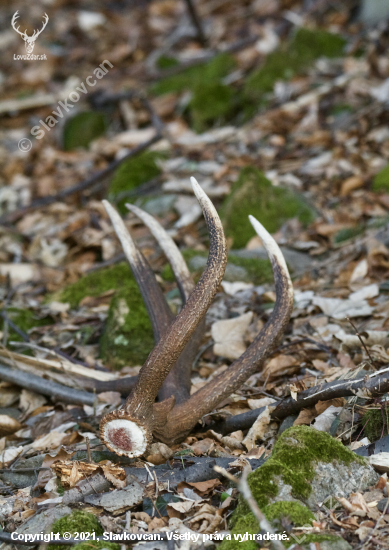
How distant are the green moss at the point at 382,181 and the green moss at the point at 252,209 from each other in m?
0.69

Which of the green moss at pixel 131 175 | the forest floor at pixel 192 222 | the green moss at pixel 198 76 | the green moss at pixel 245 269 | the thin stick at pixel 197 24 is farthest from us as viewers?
the thin stick at pixel 197 24

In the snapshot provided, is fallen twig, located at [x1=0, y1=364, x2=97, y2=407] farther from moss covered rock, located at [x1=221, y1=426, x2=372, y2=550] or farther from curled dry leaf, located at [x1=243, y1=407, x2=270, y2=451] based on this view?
moss covered rock, located at [x1=221, y1=426, x2=372, y2=550]

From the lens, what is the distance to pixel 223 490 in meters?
2.62

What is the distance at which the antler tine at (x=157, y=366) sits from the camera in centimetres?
269

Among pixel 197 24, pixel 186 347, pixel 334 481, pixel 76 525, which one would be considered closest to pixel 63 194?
pixel 186 347

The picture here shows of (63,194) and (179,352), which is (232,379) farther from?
(63,194)

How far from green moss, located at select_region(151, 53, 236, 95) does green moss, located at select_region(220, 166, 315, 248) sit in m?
3.17

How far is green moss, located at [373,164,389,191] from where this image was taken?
5.59 m

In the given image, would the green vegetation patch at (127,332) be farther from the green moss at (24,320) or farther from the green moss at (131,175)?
the green moss at (131,175)

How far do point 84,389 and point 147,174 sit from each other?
140 inches

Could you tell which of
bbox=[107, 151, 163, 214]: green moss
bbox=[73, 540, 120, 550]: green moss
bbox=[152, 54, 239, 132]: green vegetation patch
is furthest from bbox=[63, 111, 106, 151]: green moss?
bbox=[73, 540, 120, 550]: green moss

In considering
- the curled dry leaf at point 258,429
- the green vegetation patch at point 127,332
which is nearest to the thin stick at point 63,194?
the green vegetation patch at point 127,332

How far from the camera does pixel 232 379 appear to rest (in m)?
2.97

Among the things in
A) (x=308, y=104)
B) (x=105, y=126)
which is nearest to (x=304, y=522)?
(x=308, y=104)
